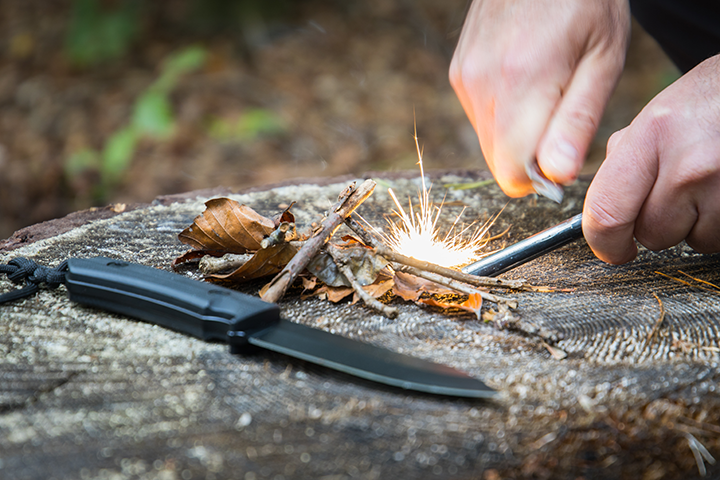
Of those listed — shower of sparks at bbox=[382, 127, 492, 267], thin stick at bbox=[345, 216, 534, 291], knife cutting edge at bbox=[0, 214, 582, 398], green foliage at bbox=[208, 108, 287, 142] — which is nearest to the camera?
knife cutting edge at bbox=[0, 214, 582, 398]

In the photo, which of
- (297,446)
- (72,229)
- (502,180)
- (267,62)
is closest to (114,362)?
(297,446)

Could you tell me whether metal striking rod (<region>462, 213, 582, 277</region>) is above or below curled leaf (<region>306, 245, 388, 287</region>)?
below

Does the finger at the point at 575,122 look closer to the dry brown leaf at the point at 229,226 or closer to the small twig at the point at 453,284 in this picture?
the small twig at the point at 453,284

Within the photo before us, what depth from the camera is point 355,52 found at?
15.6 feet

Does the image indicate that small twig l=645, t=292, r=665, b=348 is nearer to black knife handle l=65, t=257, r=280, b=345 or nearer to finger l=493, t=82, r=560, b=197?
finger l=493, t=82, r=560, b=197

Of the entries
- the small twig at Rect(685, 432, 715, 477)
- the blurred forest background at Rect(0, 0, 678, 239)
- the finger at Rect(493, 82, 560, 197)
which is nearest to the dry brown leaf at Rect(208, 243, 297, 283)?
the finger at Rect(493, 82, 560, 197)

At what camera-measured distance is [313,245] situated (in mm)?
1072

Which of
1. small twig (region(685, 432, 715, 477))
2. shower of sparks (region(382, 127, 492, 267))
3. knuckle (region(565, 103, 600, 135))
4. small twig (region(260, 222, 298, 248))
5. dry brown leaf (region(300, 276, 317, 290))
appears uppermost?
knuckle (region(565, 103, 600, 135))

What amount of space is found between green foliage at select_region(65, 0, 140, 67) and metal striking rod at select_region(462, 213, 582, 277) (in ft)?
13.6

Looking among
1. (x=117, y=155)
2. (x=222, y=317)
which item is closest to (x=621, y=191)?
(x=222, y=317)

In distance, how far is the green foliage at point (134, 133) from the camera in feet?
11.7

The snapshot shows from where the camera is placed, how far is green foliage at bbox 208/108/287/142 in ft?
12.7

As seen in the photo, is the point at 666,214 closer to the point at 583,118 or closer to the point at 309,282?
the point at 583,118

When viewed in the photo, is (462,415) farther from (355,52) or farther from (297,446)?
(355,52)
